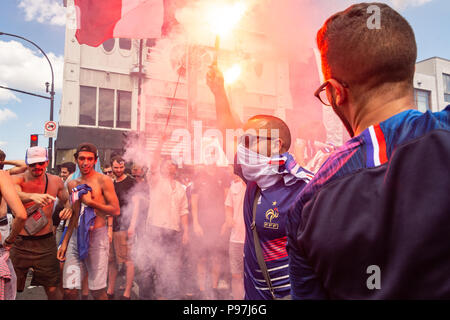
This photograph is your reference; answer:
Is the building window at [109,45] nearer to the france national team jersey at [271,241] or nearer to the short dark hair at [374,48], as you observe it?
the france national team jersey at [271,241]

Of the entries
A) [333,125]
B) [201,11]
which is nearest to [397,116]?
[201,11]

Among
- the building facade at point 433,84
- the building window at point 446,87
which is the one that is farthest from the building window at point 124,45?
the building window at point 446,87

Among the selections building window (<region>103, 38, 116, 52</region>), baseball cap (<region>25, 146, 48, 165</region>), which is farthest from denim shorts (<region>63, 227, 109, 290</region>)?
building window (<region>103, 38, 116, 52</region>)

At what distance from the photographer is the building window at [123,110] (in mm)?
15977

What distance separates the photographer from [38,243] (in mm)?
4191

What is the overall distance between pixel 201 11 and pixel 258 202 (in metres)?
4.40

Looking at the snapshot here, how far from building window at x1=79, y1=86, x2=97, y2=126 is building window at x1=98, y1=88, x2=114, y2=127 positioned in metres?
0.27

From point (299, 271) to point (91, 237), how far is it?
4161 mm

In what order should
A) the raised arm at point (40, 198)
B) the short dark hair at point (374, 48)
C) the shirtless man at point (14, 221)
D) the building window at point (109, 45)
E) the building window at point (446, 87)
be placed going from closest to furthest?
the short dark hair at point (374, 48), the shirtless man at point (14, 221), the raised arm at point (40, 198), the building window at point (109, 45), the building window at point (446, 87)

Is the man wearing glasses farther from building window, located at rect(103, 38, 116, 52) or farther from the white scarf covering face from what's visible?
building window, located at rect(103, 38, 116, 52)

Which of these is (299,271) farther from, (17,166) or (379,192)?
(17,166)

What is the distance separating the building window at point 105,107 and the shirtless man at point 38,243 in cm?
1175

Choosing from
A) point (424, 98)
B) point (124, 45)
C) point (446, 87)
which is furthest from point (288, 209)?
point (446, 87)

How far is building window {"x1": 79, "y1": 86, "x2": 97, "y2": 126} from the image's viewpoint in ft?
49.7
